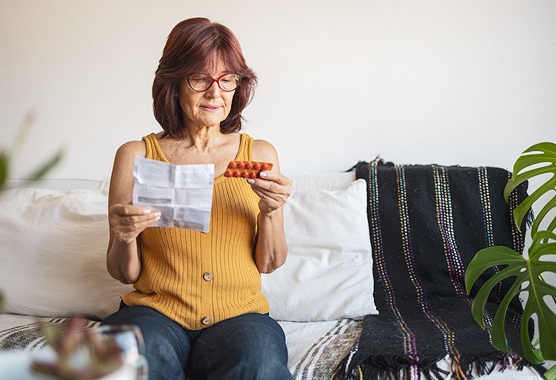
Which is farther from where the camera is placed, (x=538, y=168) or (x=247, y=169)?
(x=538, y=168)

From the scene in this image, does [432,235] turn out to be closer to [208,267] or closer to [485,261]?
[485,261]

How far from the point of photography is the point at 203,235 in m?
1.31

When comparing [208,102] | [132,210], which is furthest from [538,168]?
[132,210]

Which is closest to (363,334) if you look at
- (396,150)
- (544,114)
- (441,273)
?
(441,273)

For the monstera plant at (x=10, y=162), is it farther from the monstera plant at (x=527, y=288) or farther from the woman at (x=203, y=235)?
the monstera plant at (x=527, y=288)

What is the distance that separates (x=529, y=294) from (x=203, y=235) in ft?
2.82

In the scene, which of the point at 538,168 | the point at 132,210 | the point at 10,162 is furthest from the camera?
the point at 538,168

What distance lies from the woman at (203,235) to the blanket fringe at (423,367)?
0.71ft

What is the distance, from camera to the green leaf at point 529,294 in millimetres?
1236

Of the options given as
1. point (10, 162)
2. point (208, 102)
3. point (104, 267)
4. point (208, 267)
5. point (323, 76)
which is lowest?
point (104, 267)

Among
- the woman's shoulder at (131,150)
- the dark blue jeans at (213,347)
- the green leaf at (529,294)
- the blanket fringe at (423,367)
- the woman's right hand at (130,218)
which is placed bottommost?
the blanket fringe at (423,367)

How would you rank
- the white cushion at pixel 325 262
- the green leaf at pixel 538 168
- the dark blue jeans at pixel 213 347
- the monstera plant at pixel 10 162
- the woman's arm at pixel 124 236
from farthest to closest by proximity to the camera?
the white cushion at pixel 325 262
the green leaf at pixel 538 168
the woman's arm at pixel 124 236
the dark blue jeans at pixel 213 347
the monstera plant at pixel 10 162

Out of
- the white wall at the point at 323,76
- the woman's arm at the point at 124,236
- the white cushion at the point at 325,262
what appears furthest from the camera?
the white wall at the point at 323,76

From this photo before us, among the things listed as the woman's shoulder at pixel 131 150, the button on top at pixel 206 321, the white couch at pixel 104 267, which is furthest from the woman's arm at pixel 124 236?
the white couch at pixel 104 267
